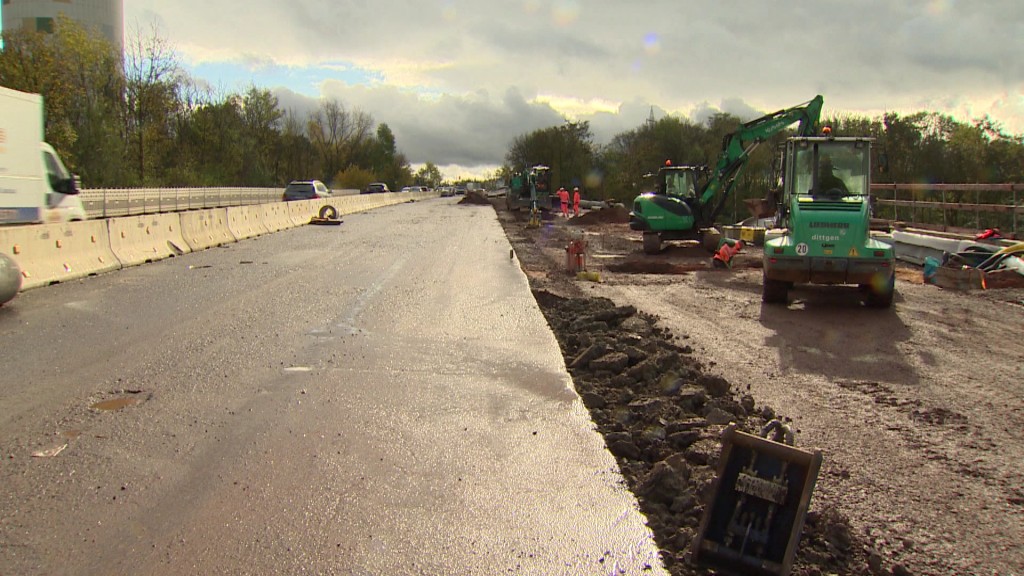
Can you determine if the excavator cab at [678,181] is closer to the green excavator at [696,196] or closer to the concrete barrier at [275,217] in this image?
the green excavator at [696,196]

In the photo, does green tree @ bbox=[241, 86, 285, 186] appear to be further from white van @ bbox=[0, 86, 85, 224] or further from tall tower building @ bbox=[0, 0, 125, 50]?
white van @ bbox=[0, 86, 85, 224]

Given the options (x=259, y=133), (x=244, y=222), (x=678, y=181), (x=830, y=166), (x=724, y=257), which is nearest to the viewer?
(x=830, y=166)

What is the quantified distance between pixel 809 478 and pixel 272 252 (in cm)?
1812

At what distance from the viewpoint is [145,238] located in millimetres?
17219

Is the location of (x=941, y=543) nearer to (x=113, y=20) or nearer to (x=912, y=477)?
(x=912, y=477)

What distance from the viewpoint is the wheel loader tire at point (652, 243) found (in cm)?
2170

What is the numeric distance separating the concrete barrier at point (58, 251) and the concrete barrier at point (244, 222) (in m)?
8.25

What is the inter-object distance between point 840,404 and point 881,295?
18.6 feet

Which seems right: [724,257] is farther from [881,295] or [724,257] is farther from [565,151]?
[565,151]

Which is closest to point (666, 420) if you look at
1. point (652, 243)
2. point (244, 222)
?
point (652, 243)

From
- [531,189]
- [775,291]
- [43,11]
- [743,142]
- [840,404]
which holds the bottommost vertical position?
[840,404]

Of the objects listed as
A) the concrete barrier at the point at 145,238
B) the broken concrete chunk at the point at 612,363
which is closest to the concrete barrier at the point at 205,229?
the concrete barrier at the point at 145,238

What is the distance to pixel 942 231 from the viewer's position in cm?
2019

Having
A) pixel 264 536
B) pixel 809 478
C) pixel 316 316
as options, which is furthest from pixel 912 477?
pixel 316 316
